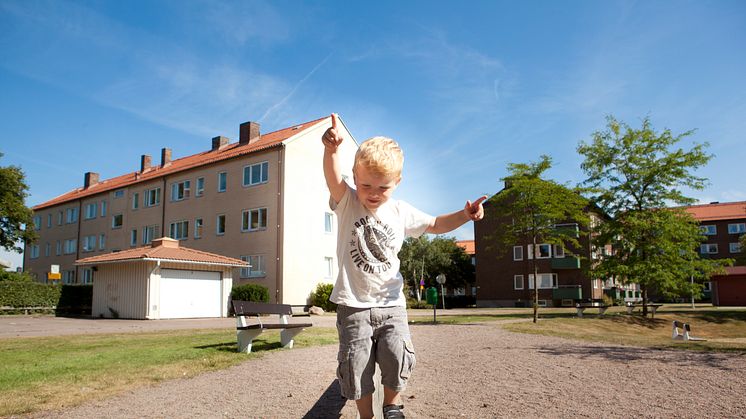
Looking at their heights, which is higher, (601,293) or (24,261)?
(24,261)

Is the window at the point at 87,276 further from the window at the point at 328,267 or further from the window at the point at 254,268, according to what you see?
the window at the point at 328,267

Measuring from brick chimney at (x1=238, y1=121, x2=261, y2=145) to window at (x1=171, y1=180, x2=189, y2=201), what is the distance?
15.6 ft

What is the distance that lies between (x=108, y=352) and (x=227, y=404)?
5.46 m

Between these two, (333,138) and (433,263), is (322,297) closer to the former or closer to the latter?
(333,138)

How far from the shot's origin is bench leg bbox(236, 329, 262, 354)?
9.45 m

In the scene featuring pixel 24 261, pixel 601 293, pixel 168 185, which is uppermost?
pixel 168 185

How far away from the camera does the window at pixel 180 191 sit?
3688 cm

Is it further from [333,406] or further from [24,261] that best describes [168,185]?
[333,406]

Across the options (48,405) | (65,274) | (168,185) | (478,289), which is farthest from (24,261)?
(48,405)

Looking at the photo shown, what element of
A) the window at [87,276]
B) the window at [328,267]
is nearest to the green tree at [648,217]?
the window at [328,267]

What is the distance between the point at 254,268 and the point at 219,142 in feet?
39.5

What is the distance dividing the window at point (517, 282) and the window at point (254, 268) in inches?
1144

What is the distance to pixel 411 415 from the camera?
4906mm

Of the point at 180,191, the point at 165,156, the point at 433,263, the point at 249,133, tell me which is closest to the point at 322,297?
the point at 249,133
